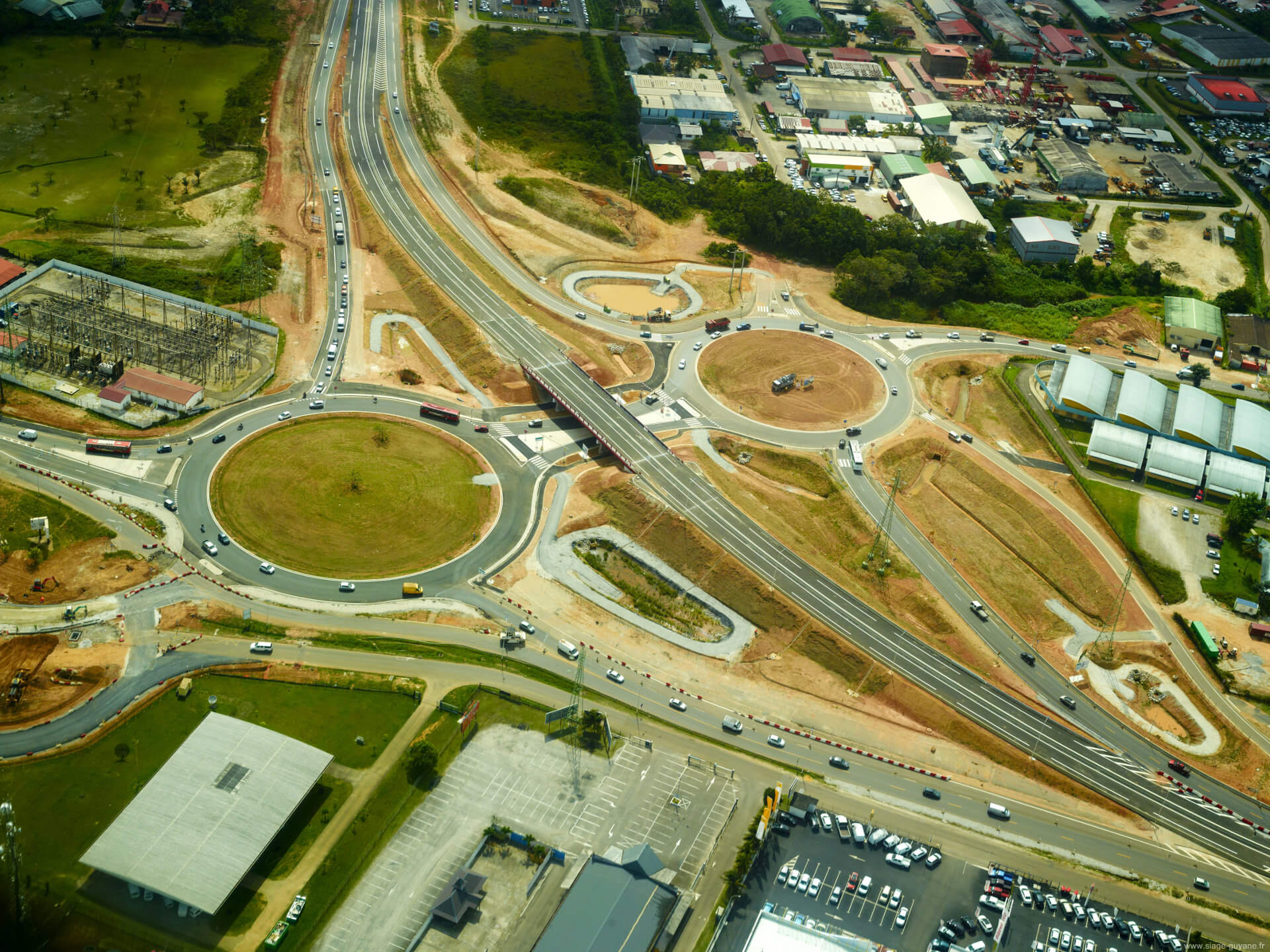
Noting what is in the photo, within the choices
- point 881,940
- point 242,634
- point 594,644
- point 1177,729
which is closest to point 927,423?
point 1177,729

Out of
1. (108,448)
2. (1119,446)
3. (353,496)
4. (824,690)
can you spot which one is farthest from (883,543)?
(108,448)

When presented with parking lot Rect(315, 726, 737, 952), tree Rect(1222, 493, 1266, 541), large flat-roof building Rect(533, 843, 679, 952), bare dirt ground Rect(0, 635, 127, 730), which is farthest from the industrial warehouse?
bare dirt ground Rect(0, 635, 127, 730)

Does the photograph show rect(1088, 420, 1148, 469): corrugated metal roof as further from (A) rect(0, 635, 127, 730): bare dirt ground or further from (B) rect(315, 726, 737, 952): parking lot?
(A) rect(0, 635, 127, 730): bare dirt ground

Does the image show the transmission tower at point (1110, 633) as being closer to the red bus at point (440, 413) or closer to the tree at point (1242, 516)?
the tree at point (1242, 516)

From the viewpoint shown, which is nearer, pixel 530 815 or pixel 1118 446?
pixel 530 815

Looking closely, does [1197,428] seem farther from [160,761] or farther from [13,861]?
[13,861]

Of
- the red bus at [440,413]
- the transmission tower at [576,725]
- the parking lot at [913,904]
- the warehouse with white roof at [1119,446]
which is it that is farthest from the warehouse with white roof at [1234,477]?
the red bus at [440,413]
